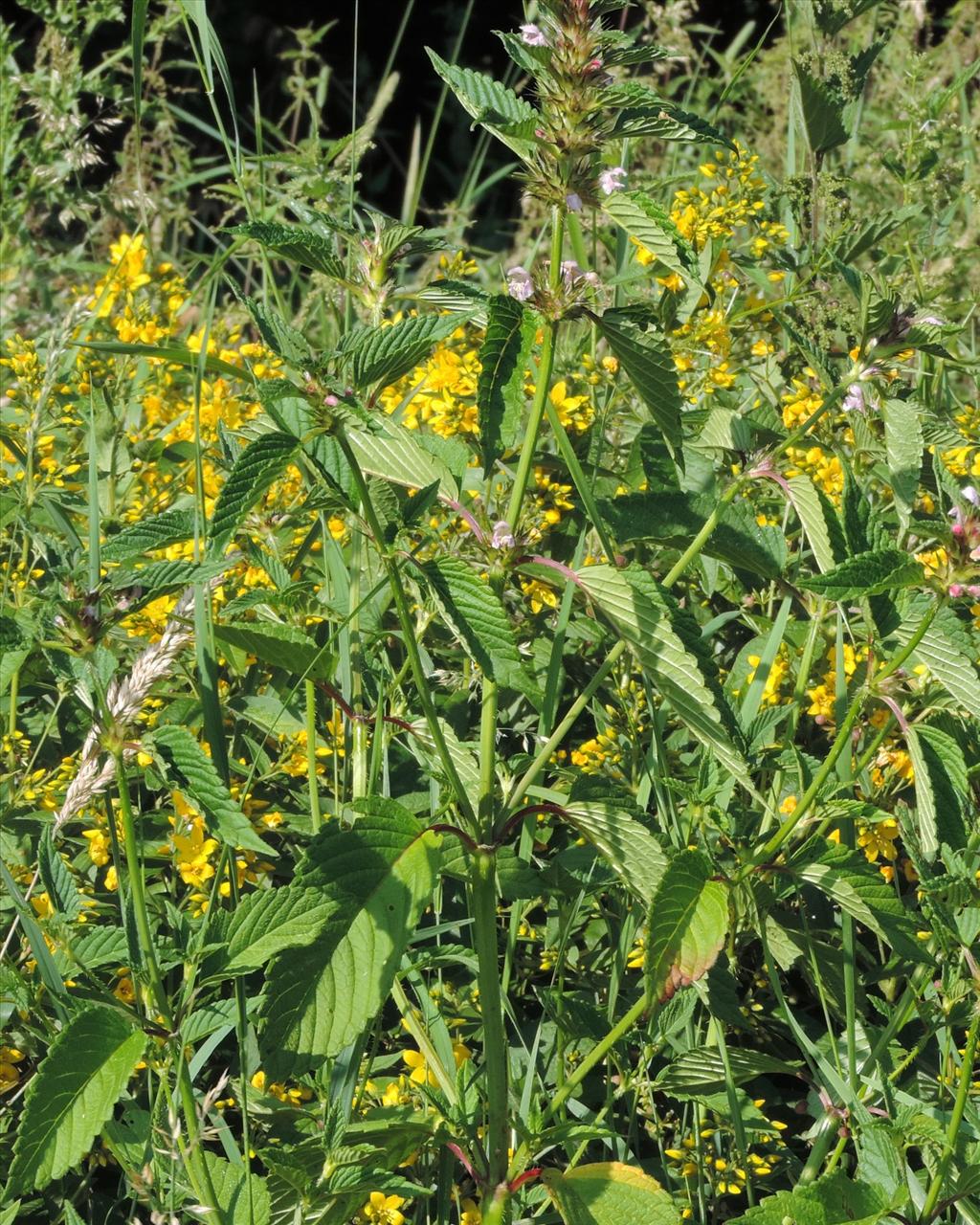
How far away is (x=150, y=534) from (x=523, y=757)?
469 millimetres

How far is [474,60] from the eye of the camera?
7082mm

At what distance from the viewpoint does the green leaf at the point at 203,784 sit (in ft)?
3.61

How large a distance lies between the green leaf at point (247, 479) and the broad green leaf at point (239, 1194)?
556mm

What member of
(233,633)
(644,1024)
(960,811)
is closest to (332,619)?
(233,633)

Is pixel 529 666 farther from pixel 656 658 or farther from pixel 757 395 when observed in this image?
pixel 757 395

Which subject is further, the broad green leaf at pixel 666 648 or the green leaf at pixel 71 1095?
the broad green leaf at pixel 666 648

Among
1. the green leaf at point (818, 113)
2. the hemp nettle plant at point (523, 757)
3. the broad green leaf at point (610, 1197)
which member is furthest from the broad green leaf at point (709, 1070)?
the green leaf at point (818, 113)

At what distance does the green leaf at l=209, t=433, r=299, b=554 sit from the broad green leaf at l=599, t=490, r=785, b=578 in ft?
1.35

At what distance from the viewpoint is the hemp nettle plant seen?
113 cm

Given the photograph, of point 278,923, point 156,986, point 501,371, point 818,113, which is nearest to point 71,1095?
point 156,986

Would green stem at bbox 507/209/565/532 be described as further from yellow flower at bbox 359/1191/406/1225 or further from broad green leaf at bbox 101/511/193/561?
yellow flower at bbox 359/1191/406/1225

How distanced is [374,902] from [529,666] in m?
0.51

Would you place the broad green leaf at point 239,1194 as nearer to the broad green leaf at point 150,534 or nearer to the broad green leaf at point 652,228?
the broad green leaf at point 150,534

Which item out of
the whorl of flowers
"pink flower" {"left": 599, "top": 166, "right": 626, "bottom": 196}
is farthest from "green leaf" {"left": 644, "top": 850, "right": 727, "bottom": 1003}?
"pink flower" {"left": 599, "top": 166, "right": 626, "bottom": 196}
